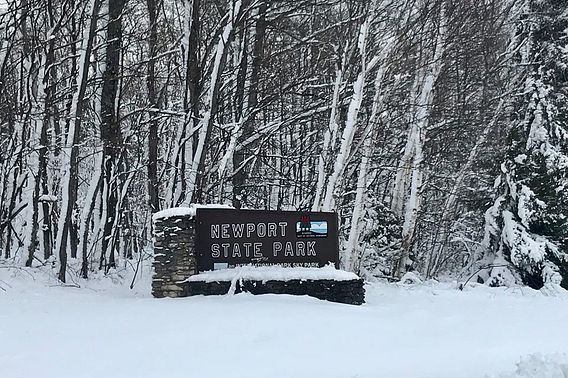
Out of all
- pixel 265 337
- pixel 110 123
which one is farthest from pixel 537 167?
pixel 265 337

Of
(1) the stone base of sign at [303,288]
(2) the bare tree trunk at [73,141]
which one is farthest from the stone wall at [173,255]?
(2) the bare tree trunk at [73,141]

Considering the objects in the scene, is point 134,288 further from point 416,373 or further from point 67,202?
point 416,373

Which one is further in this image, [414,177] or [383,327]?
[414,177]

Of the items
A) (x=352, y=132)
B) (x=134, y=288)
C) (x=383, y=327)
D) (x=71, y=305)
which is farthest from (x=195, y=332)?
(x=352, y=132)

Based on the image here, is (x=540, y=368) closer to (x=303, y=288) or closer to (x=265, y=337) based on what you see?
(x=265, y=337)

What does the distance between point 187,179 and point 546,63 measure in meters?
10.3

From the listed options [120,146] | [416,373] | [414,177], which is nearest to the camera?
[416,373]

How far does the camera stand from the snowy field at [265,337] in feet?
19.4

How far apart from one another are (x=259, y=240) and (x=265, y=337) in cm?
423

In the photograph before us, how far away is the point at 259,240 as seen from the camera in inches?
451

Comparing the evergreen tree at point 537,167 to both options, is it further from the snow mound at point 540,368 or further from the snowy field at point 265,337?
the snow mound at point 540,368

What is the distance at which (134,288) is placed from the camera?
44.2ft

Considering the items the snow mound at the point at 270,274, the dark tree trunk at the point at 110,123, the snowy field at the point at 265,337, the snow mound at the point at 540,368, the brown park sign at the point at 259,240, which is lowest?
the snowy field at the point at 265,337

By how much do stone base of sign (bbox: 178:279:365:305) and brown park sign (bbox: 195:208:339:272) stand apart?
518mm
